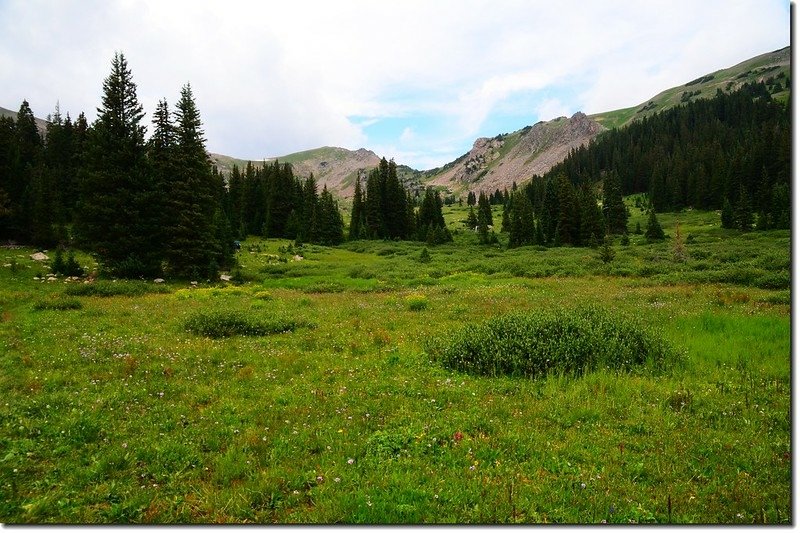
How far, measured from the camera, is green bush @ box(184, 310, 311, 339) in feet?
52.7

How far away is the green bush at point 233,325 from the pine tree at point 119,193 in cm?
2348

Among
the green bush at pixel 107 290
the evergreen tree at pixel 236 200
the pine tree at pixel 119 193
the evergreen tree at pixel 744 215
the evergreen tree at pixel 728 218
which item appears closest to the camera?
the green bush at pixel 107 290

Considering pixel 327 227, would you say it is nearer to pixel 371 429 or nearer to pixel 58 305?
pixel 58 305

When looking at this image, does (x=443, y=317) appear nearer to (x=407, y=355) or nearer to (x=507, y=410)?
(x=407, y=355)

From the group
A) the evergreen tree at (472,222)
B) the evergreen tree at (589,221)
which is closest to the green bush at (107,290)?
the evergreen tree at (589,221)

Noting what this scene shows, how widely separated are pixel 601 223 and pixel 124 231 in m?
71.4

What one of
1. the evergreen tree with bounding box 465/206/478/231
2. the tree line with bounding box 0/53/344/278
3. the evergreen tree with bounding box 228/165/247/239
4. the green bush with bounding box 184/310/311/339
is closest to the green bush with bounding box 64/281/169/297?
the tree line with bounding box 0/53/344/278

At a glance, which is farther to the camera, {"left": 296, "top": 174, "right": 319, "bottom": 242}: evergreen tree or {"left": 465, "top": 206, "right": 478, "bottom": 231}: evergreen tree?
{"left": 465, "top": 206, "right": 478, "bottom": 231}: evergreen tree

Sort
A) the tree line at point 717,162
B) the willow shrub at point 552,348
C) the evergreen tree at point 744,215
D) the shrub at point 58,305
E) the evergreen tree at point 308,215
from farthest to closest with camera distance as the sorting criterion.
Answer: the evergreen tree at point 308,215 → the tree line at point 717,162 → the evergreen tree at point 744,215 → the shrub at point 58,305 → the willow shrub at point 552,348

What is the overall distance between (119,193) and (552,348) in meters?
38.2

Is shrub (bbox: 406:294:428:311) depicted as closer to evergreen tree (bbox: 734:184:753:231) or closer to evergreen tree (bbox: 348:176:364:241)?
evergreen tree (bbox: 348:176:364:241)

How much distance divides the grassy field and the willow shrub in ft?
1.28

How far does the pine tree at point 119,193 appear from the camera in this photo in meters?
35.9

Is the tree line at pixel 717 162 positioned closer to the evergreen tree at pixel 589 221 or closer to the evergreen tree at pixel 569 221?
the evergreen tree at pixel 569 221
